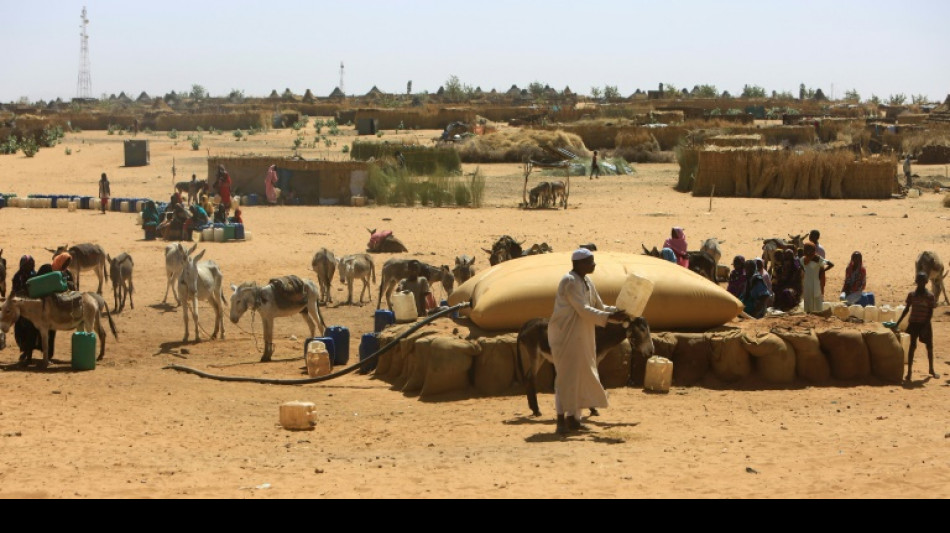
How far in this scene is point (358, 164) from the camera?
108 ft

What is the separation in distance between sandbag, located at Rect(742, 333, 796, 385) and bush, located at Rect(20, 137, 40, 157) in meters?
46.3

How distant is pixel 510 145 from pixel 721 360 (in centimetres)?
3647

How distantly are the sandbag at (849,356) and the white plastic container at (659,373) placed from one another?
72.6 inches

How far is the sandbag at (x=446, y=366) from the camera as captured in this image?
12328 millimetres

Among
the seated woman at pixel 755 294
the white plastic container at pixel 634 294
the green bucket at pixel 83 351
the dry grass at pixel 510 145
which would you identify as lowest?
the green bucket at pixel 83 351

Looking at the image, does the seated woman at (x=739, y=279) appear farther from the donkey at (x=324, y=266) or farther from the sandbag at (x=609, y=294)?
the donkey at (x=324, y=266)

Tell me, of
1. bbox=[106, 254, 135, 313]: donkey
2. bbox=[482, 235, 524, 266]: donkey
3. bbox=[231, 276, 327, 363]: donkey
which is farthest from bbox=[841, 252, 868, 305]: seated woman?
bbox=[106, 254, 135, 313]: donkey

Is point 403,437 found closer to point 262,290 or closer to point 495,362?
point 495,362

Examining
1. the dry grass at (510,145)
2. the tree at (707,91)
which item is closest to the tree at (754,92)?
the tree at (707,91)

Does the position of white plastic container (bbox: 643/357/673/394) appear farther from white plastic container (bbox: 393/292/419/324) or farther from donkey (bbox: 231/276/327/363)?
donkey (bbox: 231/276/327/363)

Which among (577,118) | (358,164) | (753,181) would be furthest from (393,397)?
(577,118)

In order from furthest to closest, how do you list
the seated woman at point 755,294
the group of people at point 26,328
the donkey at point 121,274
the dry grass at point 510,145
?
the dry grass at point 510,145 < the donkey at point 121,274 < the seated woman at point 755,294 < the group of people at point 26,328

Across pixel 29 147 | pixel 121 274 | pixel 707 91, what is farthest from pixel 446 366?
pixel 707 91

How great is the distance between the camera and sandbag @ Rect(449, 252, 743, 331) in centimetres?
1250
